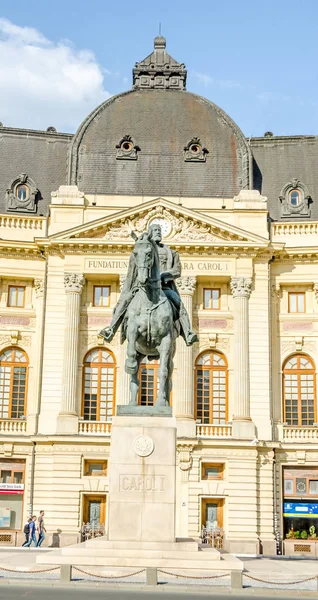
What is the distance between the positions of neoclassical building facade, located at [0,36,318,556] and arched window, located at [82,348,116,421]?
0.07m

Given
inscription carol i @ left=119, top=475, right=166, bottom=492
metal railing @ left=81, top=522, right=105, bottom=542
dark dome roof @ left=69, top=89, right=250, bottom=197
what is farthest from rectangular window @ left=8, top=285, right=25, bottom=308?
inscription carol i @ left=119, top=475, right=166, bottom=492

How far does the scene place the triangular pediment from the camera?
4700 centimetres

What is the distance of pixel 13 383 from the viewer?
1902 inches

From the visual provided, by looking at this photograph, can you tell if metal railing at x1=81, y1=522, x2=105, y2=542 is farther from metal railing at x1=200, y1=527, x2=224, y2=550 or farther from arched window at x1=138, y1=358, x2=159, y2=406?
arched window at x1=138, y1=358, x2=159, y2=406

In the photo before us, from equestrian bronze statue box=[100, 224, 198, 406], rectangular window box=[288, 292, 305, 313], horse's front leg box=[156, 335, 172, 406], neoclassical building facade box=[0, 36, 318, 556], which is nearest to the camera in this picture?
equestrian bronze statue box=[100, 224, 198, 406]

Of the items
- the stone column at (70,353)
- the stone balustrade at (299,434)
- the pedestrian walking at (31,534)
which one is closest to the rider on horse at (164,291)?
the pedestrian walking at (31,534)

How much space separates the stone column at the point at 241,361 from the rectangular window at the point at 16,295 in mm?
11291

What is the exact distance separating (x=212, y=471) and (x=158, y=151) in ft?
57.6

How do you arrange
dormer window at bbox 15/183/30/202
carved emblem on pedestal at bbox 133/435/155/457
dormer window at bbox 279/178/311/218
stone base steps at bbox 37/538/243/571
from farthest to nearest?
dormer window at bbox 15/183/30/202
dormer window at bbox 279/178/311/218
carved emblem on pedestal at bbox 133/435/155/457
stone base steps at bbox 37/538/243/571

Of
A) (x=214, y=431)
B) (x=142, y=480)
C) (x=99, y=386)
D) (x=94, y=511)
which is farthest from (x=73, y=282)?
(x=142, y=480)

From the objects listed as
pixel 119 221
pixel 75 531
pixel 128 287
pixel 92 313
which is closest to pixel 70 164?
pixel 119 221

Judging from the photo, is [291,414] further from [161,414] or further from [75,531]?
[161,414]

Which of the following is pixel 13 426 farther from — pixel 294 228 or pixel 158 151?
pixel 294 228

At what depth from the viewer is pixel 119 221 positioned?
4738 cm
